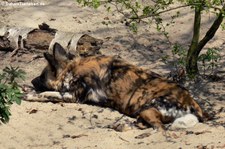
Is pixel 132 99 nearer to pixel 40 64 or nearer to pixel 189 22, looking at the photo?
pixel 40 64

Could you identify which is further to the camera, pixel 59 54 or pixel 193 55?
pixel 193 55

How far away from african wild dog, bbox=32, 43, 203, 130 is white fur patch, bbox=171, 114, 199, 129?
0.19ft

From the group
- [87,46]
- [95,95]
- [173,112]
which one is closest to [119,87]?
[95,95]

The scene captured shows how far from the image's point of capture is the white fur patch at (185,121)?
5.17 meters

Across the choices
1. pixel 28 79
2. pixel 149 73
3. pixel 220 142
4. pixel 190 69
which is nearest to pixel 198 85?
pixel 190 69

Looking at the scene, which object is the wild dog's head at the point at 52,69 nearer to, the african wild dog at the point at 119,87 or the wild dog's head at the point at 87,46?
the african wild dog at the point at 119,87

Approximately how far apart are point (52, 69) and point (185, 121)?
226 cm

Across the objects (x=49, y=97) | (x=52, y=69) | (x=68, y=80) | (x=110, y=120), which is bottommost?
(x=110, y=120)

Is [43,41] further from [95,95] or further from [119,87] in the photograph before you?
[119,87]

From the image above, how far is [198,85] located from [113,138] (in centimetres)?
205

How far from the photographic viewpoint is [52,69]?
658cm

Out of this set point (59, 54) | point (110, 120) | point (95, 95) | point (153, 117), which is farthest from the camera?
point (59, 54)

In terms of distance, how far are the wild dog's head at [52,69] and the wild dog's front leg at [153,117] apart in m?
1.63

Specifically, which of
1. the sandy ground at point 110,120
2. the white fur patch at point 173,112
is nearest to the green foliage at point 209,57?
the sandy ground at point 110,120
